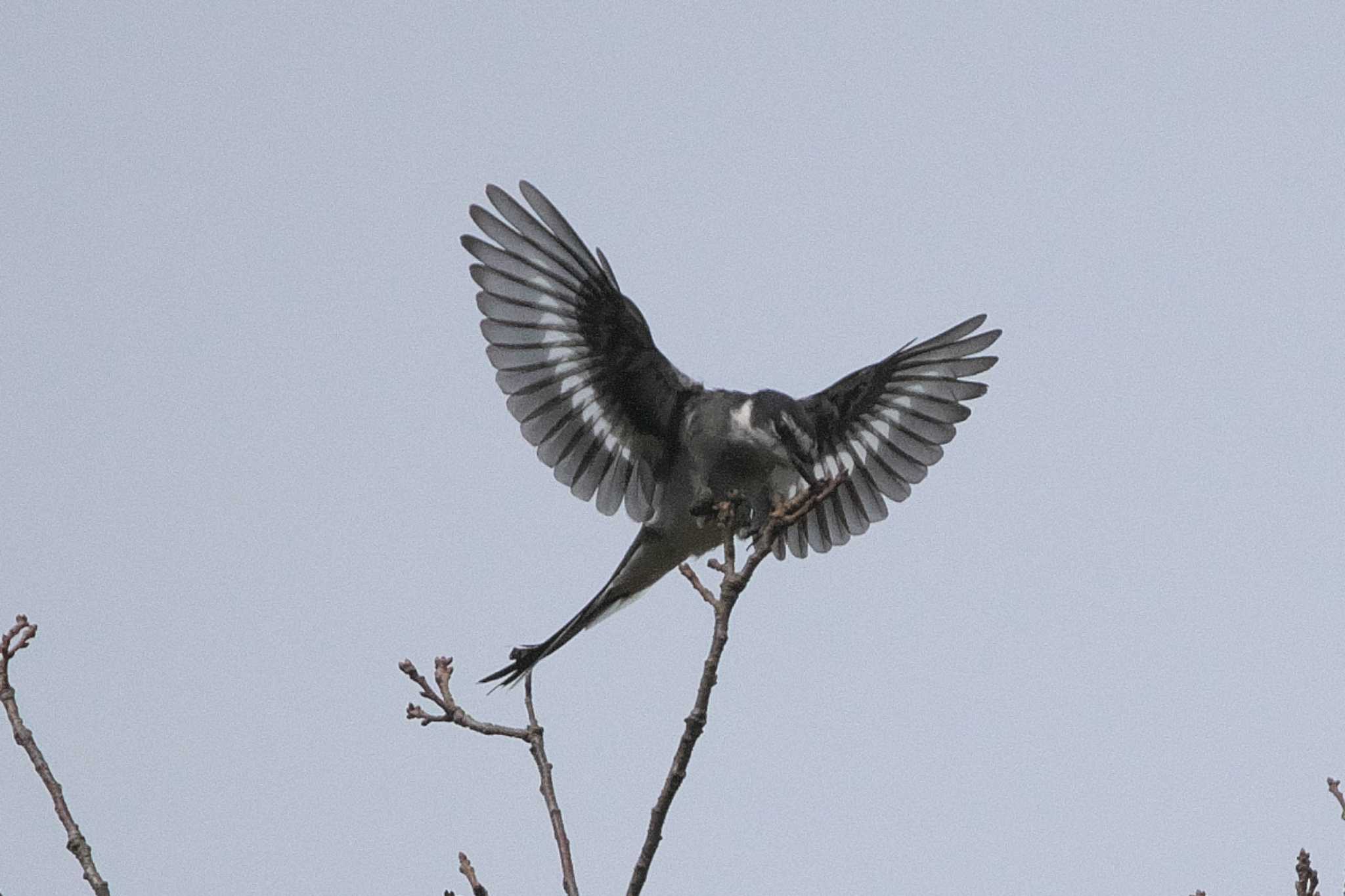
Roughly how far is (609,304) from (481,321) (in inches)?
18.3

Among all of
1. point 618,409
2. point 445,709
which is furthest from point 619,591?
point 445,709

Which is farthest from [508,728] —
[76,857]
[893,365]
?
[893,365]

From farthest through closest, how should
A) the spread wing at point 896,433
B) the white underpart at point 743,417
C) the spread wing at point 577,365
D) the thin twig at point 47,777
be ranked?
the spread wing at point 896,433, the spread wing at point 577,365, the white underpart at point 743,417, the thin twig at point 47,777

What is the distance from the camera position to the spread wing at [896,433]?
6.42 meters

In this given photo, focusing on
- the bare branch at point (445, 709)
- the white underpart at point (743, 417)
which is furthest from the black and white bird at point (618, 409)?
the bare branch at point (445, 709)

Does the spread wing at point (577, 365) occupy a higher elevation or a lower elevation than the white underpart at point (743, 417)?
higher

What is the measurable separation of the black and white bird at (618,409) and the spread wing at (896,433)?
74 mm

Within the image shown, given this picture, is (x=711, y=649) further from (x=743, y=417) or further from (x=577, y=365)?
(x=577, y=365)

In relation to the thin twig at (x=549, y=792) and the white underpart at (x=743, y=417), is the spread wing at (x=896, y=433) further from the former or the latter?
the thin twig at (x=549, y=792)

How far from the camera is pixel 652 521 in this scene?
5.71m

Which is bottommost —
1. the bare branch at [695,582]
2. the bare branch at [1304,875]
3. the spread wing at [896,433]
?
the bare branch at [1304,875]

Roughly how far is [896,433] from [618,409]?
1326 mm

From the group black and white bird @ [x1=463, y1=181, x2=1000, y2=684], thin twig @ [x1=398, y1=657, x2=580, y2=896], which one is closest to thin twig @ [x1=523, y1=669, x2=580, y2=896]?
thin twig @ [x1=398, y1=657, x2=580, y2=896]

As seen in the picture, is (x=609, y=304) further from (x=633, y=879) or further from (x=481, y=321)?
(x=633, y=879)
